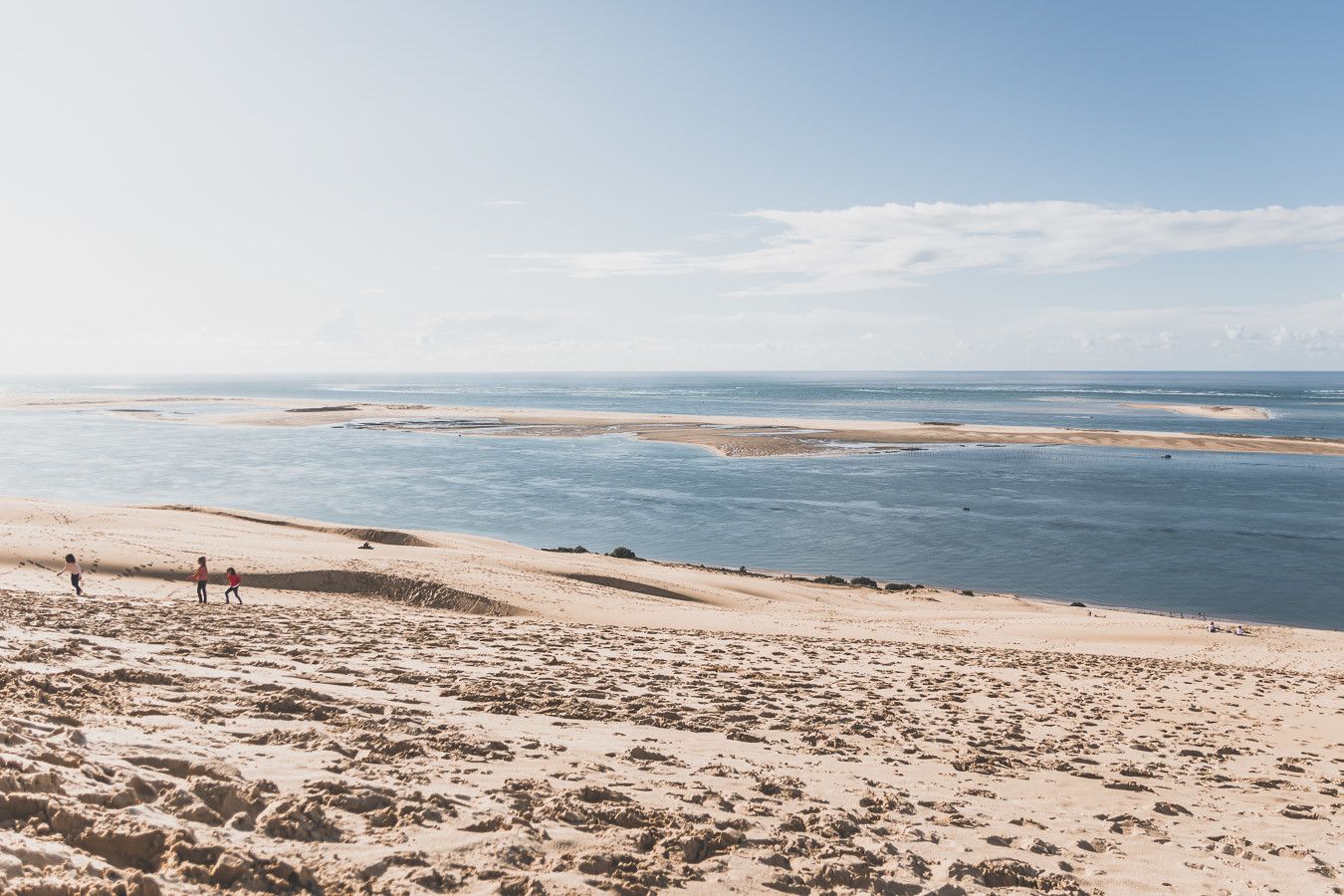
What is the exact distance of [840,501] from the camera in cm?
4581

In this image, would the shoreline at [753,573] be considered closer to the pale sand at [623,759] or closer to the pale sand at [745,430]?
the pale sand at [623,759]

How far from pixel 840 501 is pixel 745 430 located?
4029cm

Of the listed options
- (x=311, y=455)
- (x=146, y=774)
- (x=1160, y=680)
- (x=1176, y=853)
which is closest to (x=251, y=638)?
(x=146, y=774)

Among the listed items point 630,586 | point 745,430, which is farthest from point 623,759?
point 745,430

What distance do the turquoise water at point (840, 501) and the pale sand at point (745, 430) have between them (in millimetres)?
5323

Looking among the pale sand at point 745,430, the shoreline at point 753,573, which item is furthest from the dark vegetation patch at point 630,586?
the pale sand at point 745,430

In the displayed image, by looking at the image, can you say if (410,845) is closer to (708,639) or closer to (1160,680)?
(708,639)

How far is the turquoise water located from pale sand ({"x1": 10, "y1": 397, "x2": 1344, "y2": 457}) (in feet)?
17.5

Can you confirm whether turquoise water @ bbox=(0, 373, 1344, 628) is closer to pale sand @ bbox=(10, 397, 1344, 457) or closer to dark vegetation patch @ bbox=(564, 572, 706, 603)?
pale sand @ bbox=(10, 397, 1344, 457)

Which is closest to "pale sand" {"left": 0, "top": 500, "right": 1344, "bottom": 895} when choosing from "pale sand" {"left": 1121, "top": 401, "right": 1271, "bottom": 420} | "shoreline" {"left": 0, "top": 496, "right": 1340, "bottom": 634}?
"shoreline" {"left": 0, "top": 496, "right": 1340, "bottom": 634}

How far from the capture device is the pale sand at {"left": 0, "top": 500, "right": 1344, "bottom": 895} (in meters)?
5.50

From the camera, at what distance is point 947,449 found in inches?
2771

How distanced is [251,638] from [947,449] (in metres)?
64.3

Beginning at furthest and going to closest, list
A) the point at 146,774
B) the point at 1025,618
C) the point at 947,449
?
the point at 947,449
the point at 1025,618
the point at 146,774
